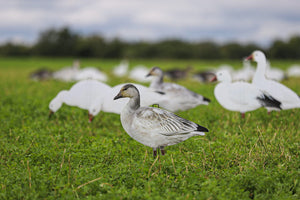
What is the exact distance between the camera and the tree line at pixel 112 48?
50.5m

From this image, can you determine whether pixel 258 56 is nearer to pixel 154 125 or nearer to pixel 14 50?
pixel 154 125

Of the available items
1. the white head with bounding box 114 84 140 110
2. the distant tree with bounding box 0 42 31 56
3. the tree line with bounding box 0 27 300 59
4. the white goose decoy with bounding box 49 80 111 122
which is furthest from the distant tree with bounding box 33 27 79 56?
the white head with bounding box 114 84 140 110

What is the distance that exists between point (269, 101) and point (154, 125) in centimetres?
355

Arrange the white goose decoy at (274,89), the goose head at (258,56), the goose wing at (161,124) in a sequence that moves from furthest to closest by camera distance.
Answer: the goose head at (258,56) → the white goose decoy at (274,89) → the goose wing at (161,124)

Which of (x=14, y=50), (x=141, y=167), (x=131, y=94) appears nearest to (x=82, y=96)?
(x=131, y=94)

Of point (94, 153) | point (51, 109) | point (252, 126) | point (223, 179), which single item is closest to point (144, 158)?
point (94, 153)

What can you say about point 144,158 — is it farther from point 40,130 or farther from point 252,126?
point 252,126

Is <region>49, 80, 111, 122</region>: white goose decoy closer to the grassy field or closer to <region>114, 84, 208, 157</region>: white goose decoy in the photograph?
the grassy field

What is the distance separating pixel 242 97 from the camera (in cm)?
709

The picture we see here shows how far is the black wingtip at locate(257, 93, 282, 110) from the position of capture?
22.7 ft

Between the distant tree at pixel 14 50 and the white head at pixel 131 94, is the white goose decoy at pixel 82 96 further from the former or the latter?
the distant tree at pixel 14 50

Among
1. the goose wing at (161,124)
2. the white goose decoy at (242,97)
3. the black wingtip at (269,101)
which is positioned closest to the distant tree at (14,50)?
the white goose decoy at (242,97)

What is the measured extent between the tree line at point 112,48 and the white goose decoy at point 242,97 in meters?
40.7

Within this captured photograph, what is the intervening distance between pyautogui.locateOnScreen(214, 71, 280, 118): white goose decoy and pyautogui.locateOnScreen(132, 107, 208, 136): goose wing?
2.70 meters
